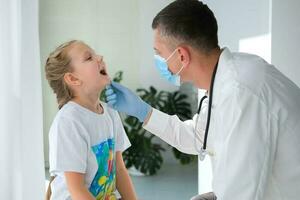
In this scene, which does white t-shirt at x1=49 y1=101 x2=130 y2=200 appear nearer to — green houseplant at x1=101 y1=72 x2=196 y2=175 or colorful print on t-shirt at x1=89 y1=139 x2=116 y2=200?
colorful print on t-shirt at x1=89 y1=139 x2=116 y2=200

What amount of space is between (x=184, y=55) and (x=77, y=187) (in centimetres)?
62

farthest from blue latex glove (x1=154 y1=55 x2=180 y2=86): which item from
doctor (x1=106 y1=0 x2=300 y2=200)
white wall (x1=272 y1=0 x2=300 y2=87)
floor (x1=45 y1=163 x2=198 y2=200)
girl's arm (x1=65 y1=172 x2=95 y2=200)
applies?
floor (x1=45 y1=163 x2=198 y2=200)

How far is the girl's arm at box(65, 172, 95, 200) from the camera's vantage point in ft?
4.64

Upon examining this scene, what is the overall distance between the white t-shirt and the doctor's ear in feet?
1.53

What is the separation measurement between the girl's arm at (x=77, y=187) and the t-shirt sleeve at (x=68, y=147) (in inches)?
0.9

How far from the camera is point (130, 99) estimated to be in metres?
1.71

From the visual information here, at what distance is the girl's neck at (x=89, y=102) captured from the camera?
1587 millimetres

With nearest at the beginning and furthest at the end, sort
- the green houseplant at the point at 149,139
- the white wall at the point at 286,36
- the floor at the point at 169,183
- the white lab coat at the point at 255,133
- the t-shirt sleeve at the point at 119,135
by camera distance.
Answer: the white lab coat at the point at 255,133, the t-shirt sleeve at the point at 119,135, the white wall at the point at 286,36, the floor at the point at 169,183, the green houseplant at the point at 149,139

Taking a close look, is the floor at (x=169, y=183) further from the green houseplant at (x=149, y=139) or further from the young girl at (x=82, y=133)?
Result: the young girl at (x=82, y=133)

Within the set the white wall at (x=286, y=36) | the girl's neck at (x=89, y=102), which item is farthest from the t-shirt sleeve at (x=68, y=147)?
the white wall at (x=286, y=36)

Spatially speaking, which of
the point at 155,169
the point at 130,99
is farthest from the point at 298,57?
the point at 155,169

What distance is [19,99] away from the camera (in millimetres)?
2182

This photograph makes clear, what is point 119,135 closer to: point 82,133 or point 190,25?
point 82,133

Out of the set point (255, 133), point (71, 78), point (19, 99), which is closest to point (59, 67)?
point (71, 78)
